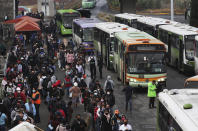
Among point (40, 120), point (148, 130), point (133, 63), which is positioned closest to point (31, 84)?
point (40, 120)

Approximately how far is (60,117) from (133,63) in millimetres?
10017

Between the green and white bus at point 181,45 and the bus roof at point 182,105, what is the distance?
16218 mm

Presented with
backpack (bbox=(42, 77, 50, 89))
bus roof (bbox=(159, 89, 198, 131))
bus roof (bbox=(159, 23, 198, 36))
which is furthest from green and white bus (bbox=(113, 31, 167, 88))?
bus roof (bbox=(159, 89, 198, 131))

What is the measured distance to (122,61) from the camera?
26.8 m

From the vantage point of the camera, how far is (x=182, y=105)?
1166cm

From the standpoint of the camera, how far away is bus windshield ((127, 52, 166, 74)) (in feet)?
82.2

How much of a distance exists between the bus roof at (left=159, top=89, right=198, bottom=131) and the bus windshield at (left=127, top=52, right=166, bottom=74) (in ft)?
37.9

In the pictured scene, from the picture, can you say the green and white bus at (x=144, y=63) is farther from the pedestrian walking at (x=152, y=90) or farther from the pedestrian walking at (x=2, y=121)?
the pedestrian walking at (x=2, y=121)

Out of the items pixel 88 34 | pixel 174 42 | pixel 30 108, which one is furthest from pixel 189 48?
pixel 30 108

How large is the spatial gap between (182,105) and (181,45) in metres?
18.7

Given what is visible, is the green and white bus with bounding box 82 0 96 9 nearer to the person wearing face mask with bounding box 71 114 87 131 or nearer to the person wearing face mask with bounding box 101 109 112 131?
the person wearing face mask with bounding box 101 109 112 131

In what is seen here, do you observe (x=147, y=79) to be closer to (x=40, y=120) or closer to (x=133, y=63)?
(x=133, y=63)

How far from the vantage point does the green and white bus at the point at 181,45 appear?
96.1ft

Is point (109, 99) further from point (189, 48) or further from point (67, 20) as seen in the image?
point (67, 20)
